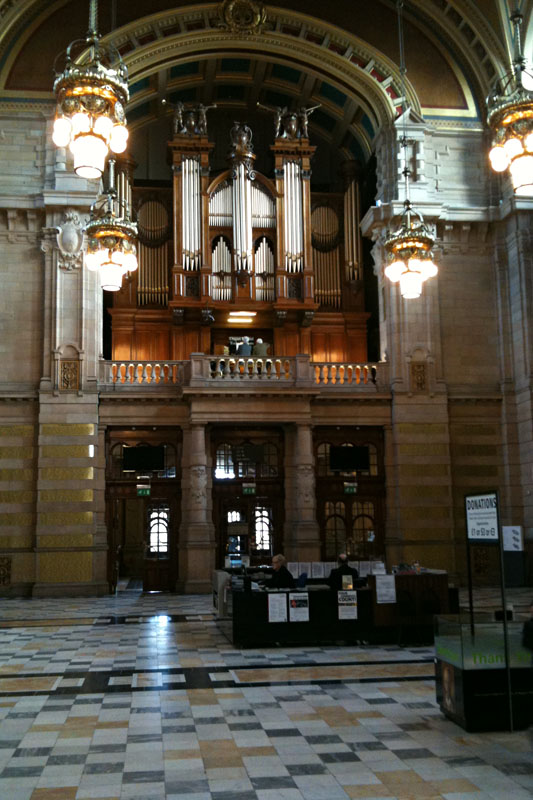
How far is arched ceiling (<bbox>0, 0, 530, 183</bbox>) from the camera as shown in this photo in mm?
21641

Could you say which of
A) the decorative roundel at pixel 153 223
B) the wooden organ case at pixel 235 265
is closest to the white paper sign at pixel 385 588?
the wooden organ case at pixel 235 265

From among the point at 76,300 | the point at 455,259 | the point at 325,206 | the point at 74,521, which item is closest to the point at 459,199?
the point at 455,259

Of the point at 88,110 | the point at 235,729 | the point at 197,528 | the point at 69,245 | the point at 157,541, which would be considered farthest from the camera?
the point at 157,541

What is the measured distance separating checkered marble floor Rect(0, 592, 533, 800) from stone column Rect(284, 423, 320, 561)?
847cm

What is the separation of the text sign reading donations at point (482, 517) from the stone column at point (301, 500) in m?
12.9

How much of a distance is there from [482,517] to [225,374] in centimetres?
1446

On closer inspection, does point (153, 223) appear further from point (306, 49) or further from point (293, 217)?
point (306, 49)

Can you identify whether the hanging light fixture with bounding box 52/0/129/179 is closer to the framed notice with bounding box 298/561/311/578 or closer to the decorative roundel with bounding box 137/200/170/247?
the framed notice with bounding box 298/561/311/578

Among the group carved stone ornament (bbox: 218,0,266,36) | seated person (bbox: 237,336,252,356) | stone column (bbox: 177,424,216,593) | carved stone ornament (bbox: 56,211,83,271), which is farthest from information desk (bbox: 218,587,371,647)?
carved stone ornament (bbox: 218,0,266,36)

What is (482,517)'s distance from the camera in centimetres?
731

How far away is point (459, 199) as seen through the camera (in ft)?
74.1

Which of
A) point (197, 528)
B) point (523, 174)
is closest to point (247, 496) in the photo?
point (197, 528)

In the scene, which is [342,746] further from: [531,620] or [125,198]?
[125,198]

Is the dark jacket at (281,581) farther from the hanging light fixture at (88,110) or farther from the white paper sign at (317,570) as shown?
the hanging light fixture at (88,110)
